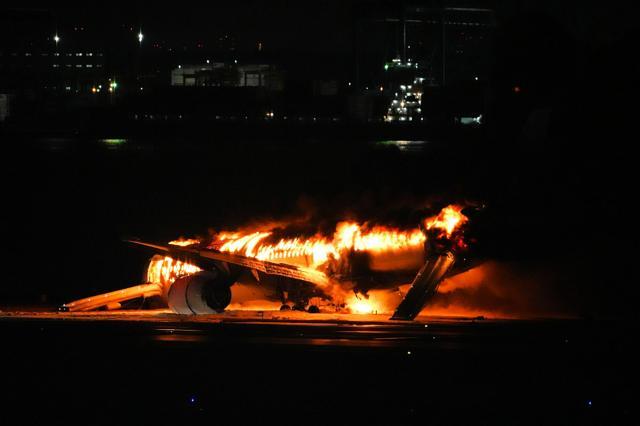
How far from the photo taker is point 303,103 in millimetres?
123500

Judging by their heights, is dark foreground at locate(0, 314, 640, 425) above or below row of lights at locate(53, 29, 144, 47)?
below

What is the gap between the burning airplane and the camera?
71.7 ft

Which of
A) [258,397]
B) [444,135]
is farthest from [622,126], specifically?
[444,135]

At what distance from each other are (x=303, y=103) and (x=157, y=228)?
74.4 m

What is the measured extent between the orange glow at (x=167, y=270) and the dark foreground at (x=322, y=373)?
689cm

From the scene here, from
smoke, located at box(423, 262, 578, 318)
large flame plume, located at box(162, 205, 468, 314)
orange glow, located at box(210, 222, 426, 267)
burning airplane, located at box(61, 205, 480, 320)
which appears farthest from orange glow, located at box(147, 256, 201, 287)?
smoke, located at box(423, 262, 578, 318)

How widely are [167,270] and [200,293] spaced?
308 centimetres

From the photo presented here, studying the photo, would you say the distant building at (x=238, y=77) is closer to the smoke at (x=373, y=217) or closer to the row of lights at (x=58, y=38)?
the row of lights at (x=58, y=38)

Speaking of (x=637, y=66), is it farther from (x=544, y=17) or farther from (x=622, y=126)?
(x=544, y=17)

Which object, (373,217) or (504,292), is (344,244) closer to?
(373,217)

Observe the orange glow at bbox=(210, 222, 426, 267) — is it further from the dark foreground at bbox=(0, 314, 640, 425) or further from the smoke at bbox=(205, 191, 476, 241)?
the dark foreground at bbox=(0, 314, 640, 425)

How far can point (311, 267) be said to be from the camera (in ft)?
75.6

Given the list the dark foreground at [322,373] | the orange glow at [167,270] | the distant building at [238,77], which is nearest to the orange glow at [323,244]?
the orange glow at [167,270]

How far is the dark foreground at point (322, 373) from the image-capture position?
11.6 m
